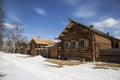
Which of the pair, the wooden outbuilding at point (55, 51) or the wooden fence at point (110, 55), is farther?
the wooden outbuilding at point (55, 51)

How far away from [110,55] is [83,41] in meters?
5.24

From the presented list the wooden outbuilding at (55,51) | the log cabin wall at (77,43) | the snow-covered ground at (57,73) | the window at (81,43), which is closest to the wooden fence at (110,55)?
the log cabin wall at (77,43)

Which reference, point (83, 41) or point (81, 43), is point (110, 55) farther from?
point (81, 43)

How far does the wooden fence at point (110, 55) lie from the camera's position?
16.0 meters

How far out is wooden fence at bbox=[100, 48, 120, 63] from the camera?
630 inches

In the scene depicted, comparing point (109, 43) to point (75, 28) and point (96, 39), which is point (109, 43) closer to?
point (96, 39)

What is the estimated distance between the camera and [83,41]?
20.8 meters

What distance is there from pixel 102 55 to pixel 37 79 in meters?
12.4

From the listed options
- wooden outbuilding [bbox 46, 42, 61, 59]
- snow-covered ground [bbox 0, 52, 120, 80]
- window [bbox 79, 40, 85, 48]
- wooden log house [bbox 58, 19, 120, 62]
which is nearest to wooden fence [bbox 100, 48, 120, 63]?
wooden log house [bbox 58, 19, 120, 62]

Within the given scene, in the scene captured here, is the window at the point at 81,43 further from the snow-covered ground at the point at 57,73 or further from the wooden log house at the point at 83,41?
the snow-covered ground at the point at 57,73

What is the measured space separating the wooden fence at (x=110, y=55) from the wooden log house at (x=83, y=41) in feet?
2.81

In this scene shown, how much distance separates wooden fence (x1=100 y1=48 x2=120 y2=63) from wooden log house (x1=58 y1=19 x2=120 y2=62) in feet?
2.81

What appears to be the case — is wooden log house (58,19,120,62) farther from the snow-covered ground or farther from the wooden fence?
the snow-covered ground

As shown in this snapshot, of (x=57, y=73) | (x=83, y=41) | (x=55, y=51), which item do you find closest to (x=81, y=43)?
(x=83, y=41)
